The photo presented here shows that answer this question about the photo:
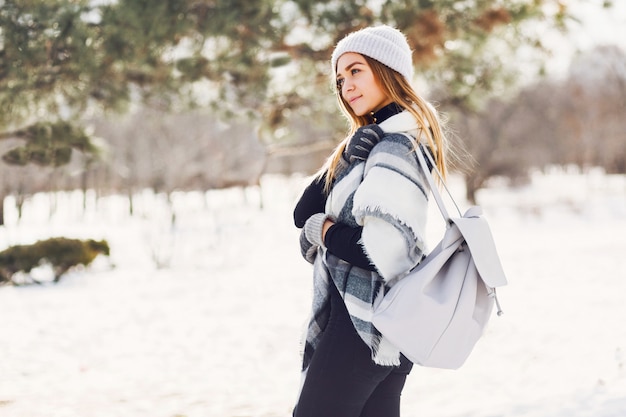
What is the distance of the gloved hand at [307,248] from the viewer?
5.96 feet

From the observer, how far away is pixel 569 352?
532 cm

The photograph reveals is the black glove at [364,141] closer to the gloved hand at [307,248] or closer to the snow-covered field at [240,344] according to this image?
the gloved hand at [307,248]

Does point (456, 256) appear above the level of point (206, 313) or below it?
above

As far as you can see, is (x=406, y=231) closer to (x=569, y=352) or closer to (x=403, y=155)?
(x=403, y=155)

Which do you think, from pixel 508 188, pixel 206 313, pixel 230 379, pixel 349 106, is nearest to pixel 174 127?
pixel 508 188

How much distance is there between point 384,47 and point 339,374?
953mm

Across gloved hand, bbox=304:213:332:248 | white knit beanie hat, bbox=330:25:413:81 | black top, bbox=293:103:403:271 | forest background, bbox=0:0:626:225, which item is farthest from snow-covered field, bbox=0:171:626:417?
forest background, bbox=0:0:626:225

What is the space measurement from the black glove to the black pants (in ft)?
1.34

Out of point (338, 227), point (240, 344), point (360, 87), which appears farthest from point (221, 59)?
point (338, 227)

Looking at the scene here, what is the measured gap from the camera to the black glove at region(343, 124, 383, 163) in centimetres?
171

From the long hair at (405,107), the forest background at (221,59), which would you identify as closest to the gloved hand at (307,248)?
the long hair at (405,107)

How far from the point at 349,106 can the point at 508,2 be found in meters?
4.74

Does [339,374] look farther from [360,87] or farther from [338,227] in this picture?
[360,87]

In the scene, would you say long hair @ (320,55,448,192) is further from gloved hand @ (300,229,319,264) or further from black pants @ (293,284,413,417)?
black pants @ (293,284,413,417)
